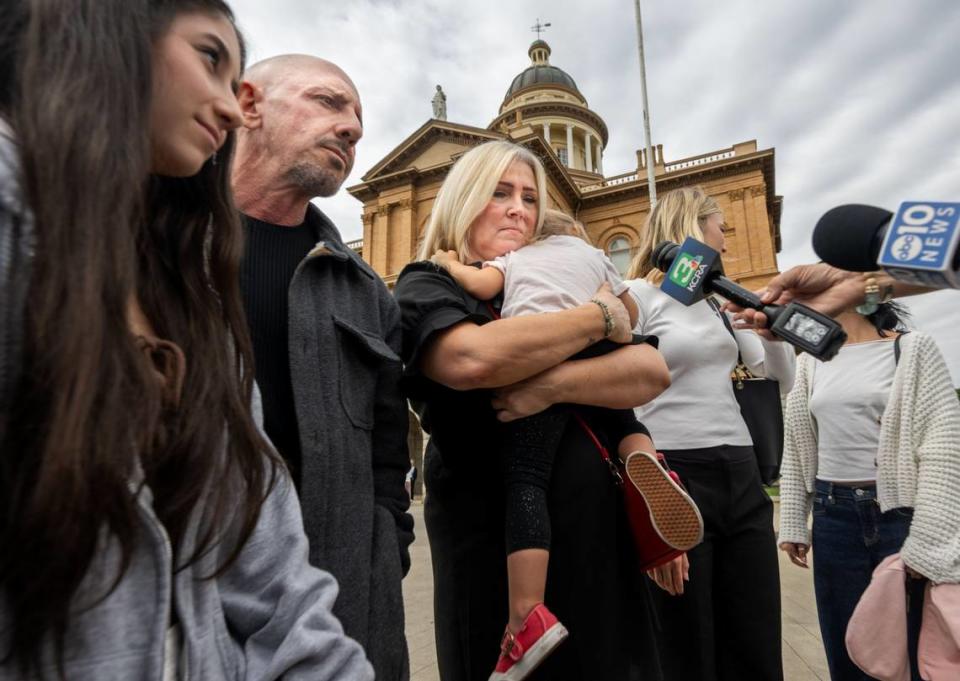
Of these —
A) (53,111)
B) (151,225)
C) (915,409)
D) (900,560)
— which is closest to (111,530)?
(53,111)

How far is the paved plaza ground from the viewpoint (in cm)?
330

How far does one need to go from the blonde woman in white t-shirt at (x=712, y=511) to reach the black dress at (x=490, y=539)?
42 centimetres

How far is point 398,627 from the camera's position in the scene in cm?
153

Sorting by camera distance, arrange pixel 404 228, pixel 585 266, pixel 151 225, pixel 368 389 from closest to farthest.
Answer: pixel 151 225 → pixel 368 389 → pixel 585 266 → pixel 404 228

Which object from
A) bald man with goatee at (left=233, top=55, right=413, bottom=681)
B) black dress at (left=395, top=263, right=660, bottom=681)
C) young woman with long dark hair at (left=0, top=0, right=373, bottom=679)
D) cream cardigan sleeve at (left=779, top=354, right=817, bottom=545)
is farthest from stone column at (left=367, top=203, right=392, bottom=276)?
young woman with long dark hair at (left=0, top=0, right=373, bottom=679)

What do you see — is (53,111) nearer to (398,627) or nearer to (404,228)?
(398,627)

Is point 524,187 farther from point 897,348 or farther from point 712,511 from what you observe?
point 897,348

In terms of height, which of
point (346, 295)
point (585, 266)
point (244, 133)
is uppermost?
point (244, 133)

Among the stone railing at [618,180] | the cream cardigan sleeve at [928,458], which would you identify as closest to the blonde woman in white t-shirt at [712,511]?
the cream cardigan sleeve at [928,458]

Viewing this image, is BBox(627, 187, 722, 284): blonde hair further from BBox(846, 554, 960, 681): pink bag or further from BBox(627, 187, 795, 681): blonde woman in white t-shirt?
BBox(846, 554, 960, 681): pink bag

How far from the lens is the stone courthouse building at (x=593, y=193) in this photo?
22312 mm

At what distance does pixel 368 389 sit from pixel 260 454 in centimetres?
64

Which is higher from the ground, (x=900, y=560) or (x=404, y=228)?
(x=404, y=228)

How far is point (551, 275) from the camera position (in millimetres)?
2008
